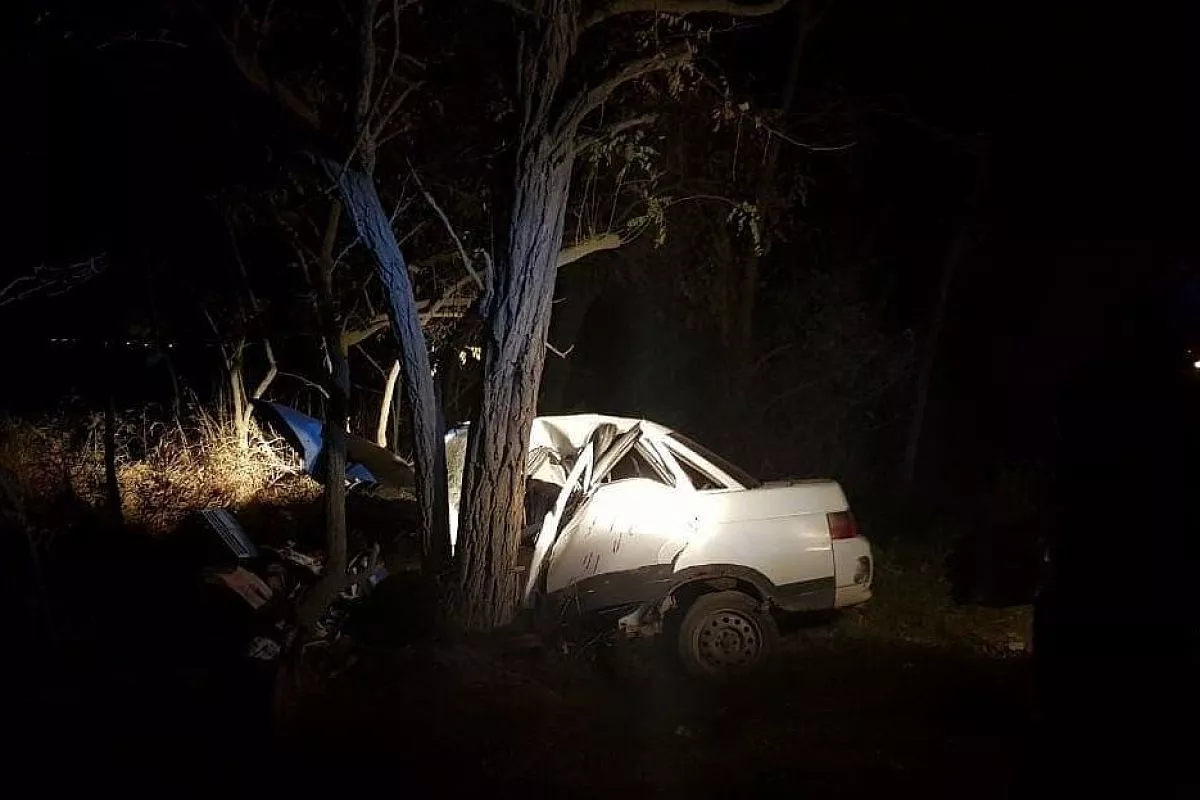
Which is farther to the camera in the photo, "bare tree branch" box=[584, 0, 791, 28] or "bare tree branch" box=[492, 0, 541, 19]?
"bare tree branch" box=[584, 0, 791, 28]

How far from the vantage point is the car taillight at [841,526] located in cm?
727

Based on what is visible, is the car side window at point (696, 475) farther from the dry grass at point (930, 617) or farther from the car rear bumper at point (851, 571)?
the dry grass at point (930, 617)

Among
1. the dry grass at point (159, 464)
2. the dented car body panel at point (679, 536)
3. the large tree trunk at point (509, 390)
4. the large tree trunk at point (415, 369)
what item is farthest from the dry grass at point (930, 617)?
the dry grass at point (159, 464)

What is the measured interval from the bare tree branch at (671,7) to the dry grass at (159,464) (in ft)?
22.5

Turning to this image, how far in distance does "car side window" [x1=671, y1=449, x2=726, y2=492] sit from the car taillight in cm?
78

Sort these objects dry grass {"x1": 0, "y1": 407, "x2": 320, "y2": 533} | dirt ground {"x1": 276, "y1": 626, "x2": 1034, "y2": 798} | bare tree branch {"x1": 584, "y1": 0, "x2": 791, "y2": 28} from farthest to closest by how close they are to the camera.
Answer: dry grass {"x1": 0, "y1": 407, "x2": 320, "y2": 533} → bare tree branch {"x1": 584, "y1": 0, "x2": 791, "y2": 28} → dirt ground {"x1": 276, "y1": 626, "x2": 1034, "y2": 798}

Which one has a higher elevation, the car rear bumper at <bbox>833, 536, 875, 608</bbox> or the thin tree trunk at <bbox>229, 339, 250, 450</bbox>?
the thin tree trunk at <bbox>229, 339, 250, 450</bbox>

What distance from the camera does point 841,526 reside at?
24.1 feet

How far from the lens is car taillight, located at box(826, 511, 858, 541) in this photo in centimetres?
727

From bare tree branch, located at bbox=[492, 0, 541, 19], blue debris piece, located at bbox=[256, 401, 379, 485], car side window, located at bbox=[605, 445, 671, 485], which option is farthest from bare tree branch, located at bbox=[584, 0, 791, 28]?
blue debris piece, located at bbox=[256, 401, 379, 485]

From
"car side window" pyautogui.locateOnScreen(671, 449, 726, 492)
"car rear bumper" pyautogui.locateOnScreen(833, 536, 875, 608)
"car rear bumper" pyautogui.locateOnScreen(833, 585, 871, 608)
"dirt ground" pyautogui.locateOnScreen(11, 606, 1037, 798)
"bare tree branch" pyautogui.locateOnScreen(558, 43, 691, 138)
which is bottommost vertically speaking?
"dirt ground" pyautogui.locateOnScreen(11, 606, 1037, 798)

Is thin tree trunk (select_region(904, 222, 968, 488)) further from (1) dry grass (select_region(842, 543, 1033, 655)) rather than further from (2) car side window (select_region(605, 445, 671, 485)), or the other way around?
(2) car side window (select_region(605, 445, 671, 485))

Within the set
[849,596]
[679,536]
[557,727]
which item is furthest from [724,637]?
[557,727]

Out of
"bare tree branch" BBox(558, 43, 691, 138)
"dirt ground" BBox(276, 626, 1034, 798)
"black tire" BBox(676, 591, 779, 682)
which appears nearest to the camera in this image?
"dirt ground" BBox(276, 626, 1034, 798)
